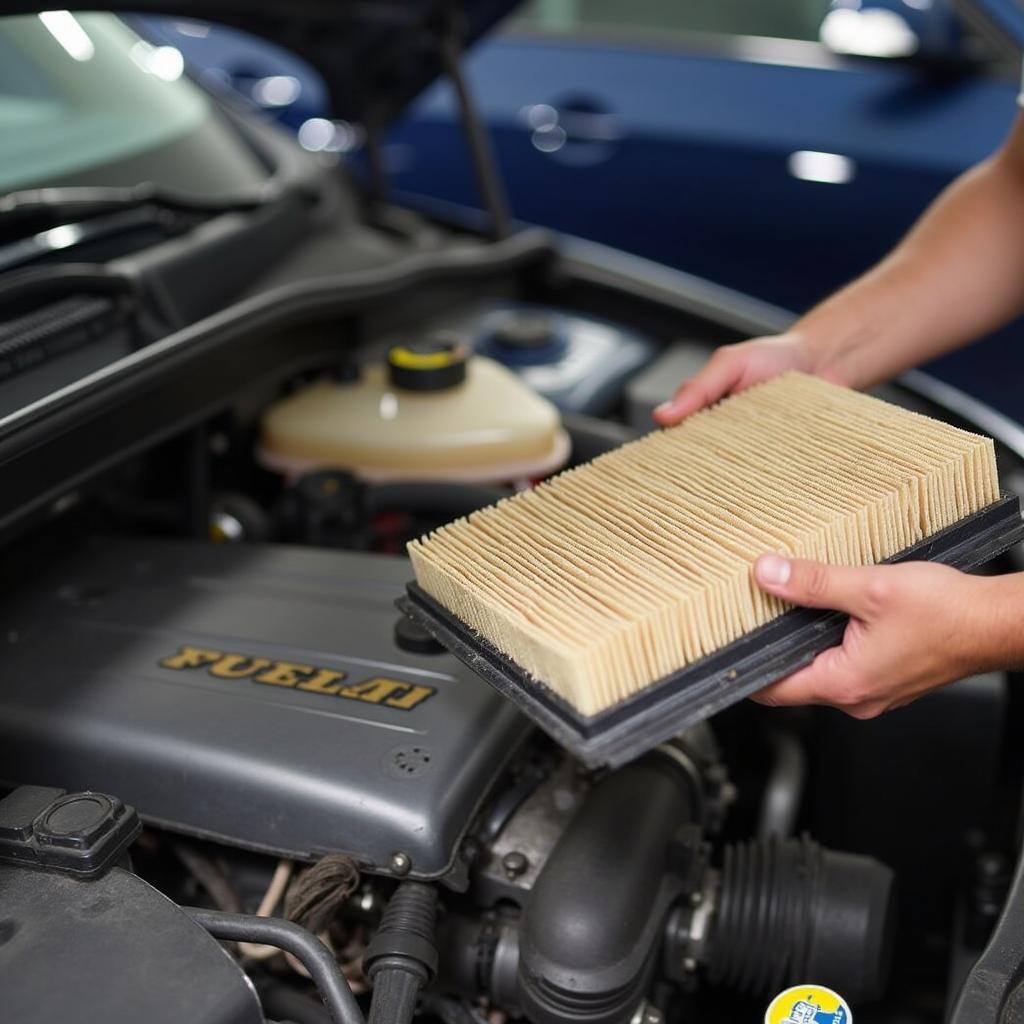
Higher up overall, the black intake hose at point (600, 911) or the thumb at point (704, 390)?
the thumb at point (704, 390)

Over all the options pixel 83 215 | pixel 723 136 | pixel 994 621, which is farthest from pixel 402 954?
pixel 723 136

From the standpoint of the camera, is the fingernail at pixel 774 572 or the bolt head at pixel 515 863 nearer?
the fingernail at pixel 774 572

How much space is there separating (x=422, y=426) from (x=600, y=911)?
0.60m

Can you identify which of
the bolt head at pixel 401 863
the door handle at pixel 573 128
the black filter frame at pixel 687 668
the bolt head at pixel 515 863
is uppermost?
the black filter frame at pixel 687 668

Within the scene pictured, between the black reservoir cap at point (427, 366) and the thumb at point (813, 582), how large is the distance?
641mm

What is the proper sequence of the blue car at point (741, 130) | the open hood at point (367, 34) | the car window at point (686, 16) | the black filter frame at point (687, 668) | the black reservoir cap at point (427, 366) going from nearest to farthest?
1. the black filter frame at point (687, 668)
2. the black reservoir cap at point (427, 366)
3. the open hood at point (367, 34)
4. the blue car at point (741, 130)
5. the car window at point (686, 16)

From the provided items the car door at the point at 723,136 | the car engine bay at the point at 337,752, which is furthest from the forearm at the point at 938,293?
the car door at the point at 723,136

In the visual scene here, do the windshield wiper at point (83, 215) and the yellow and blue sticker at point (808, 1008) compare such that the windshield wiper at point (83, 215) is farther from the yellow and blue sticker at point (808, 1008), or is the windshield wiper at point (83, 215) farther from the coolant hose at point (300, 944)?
the yellow and blue sticker at point (808, 1008)

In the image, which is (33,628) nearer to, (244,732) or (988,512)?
(244,732)

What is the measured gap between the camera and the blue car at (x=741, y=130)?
7.89 ft

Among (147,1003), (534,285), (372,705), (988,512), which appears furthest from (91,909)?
(534,285)

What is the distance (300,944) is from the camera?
0.81m

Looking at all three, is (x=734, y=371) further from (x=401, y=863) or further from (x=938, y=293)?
(x=401, y=863)

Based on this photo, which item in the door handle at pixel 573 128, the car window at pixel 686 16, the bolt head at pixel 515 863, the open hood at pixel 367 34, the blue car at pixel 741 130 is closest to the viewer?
the bolt head at pixel 515 863
